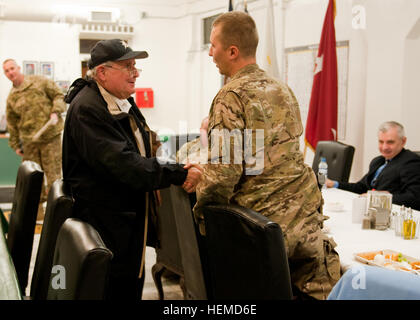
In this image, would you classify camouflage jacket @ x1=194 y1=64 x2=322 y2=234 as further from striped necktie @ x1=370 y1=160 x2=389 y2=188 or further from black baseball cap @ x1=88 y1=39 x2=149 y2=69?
striped necktie @ x1=370 y1=160 x2=389 y2=188

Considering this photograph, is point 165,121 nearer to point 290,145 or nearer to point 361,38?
point 361,38

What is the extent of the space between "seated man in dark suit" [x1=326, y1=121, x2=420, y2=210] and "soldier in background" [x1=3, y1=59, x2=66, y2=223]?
3122 millimetres

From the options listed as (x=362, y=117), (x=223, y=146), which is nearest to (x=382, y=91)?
(x=362, y=117)

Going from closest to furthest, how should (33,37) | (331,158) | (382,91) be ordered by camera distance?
(331,158) → (382,91) → (33,37)

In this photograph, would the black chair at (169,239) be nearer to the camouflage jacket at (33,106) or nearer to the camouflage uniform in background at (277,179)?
the camouflage uniform in background at (277,179)

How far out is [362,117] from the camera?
15.3 feet

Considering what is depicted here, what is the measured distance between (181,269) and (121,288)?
0.81 meters

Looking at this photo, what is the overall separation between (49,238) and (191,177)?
728 millimetres

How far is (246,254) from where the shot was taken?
62.5 inches

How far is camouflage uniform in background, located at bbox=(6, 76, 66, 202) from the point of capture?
5.01m

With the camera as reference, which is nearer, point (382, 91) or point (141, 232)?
point (141, 232)

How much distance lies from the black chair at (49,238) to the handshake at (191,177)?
620 mm
